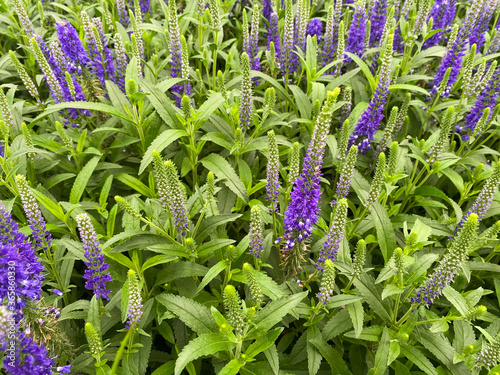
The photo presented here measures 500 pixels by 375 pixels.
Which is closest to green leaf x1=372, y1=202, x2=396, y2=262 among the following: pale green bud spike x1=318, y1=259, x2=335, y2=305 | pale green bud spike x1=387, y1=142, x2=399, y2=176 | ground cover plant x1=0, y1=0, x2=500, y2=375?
ground cover plant x1=0, y1=0, x2=500, y2=375

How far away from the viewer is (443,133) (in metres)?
3.65

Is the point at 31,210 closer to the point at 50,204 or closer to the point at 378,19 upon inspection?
the point at 50,204

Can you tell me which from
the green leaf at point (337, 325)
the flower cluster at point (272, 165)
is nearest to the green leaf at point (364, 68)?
the flower cluster at point (272, 165)

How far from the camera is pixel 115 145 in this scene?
13.8 feet

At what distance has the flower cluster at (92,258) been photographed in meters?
2.66

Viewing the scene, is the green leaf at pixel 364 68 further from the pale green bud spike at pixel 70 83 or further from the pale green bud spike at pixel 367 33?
the pale green bud spike at pixel 70 83

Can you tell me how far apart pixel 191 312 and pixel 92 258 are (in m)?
0.91

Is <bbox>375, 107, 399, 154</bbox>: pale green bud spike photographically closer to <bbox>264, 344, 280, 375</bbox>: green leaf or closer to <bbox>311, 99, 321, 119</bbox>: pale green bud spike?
<bbox>311, 99, 321, 119</bbox>: pale green bud spike

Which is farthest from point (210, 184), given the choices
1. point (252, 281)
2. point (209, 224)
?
point (252, 281)

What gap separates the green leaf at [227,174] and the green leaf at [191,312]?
1.10 m

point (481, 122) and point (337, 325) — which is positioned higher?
point (481, 122)

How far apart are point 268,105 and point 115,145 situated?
1.88 m

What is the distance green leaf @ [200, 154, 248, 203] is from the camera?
3532 millimetres

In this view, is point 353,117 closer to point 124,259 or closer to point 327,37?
point 327,37
